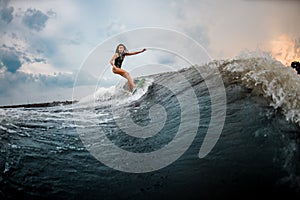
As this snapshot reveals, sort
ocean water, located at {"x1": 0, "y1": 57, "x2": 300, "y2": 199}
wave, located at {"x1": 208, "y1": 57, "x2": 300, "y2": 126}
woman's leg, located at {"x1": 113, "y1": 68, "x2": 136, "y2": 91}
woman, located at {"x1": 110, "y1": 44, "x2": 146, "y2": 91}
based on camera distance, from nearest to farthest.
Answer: ocean water, located at {"x1": 0, "y1": 57, "x2": 300, "y2": 199}
wave, located at {"x1": 208, "y1": 57, "x2": 300, "y2": 126}
woman, located at {"x1": 110, "y1": 44, "x2": 146, "y2": 91}
woman's leg, located at {"x1": 113, "y1": 68, "x2": 136, "y2": 91}

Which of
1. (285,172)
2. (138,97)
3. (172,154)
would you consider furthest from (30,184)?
(138,97)

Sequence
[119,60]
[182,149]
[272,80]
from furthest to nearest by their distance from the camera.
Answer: [119,60], [272,80], [182,149]

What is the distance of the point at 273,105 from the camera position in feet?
10.3

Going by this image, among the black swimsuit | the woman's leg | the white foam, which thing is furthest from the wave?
the black swimsuit

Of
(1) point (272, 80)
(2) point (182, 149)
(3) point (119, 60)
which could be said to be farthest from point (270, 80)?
(3) point (119, 60)

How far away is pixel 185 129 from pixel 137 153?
85 centimetres

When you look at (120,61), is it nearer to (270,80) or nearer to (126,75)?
(126,75)

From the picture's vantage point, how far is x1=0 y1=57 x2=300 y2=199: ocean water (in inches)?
84.4

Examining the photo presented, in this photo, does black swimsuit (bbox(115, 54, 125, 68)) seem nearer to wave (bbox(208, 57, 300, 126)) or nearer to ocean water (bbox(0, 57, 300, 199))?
ocean water (bbox(0, 57, 300, 199))

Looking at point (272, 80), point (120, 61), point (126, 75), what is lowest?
point (272, 80)

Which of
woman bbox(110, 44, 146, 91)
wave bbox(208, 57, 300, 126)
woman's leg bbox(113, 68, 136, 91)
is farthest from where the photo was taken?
woman's leg bbox(113, 68, 136, 91)

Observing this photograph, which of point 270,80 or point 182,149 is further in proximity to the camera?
point 270,80

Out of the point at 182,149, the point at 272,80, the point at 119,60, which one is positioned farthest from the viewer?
the point at 119,60

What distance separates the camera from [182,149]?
281 cm
